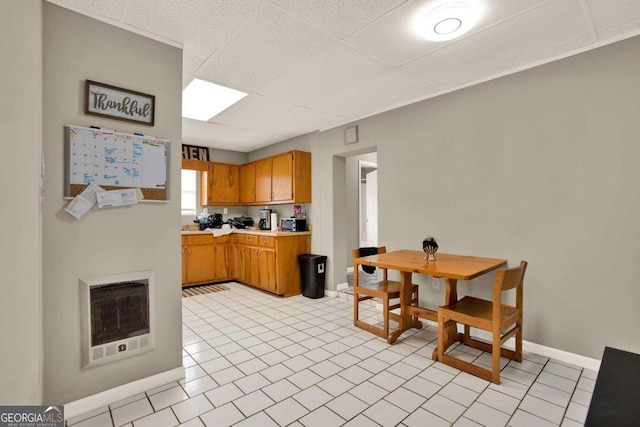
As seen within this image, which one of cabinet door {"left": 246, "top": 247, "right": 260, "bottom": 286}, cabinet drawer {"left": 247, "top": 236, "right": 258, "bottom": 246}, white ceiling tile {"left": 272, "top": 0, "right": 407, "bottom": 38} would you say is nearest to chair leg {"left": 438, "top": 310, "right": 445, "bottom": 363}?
white ceiling tile {"left": 272, "top": 0, "right": 407, "bottom": 38}

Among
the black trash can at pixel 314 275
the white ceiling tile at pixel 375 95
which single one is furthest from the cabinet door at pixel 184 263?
the white ceiling tile at pixel 375 95

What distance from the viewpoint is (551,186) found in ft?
8.60

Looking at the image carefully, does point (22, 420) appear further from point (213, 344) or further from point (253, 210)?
point (253, 210)

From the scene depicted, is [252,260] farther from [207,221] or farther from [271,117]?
[271,117]

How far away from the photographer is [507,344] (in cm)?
288

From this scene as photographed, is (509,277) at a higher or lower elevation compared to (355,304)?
higher

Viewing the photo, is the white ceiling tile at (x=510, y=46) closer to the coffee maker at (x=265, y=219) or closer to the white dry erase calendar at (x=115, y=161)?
the white dry erase calendar at (x=115, y=161)

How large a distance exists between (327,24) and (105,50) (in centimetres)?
156

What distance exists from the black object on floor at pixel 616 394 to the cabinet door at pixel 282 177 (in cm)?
410

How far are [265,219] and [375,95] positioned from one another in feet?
10.4

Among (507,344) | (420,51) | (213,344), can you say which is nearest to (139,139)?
(213,344)

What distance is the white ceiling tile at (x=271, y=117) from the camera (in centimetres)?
367

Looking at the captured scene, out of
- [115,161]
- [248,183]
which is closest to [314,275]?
[248,183]
